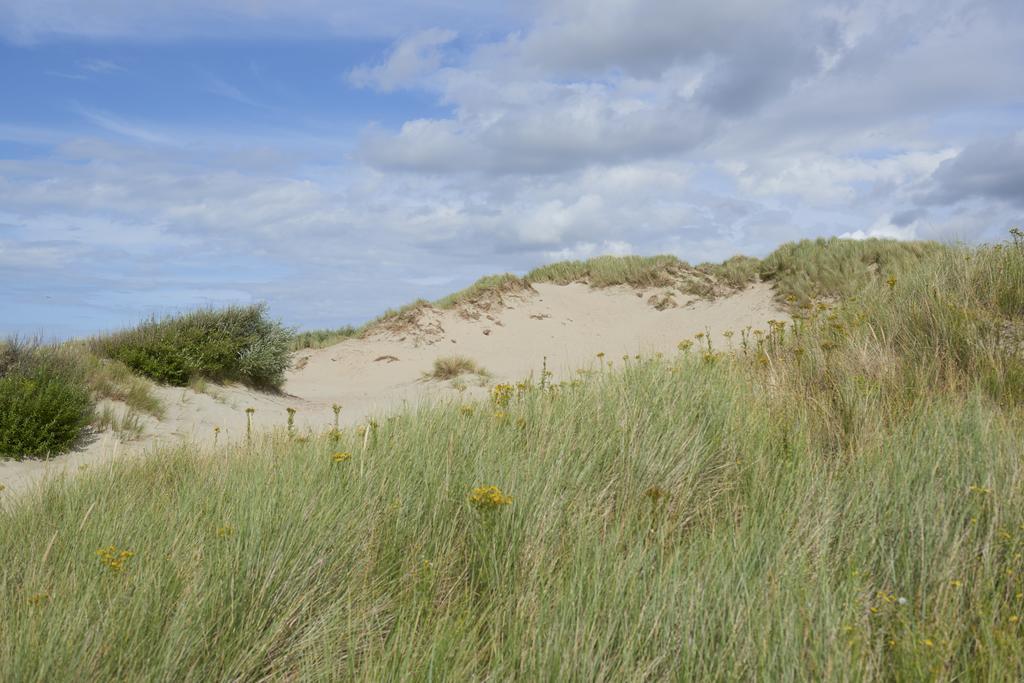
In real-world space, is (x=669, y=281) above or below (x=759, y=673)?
above

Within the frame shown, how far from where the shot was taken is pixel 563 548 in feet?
9.93

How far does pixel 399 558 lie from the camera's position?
302 centimetres

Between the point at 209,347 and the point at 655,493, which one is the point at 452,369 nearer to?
the point at 209,347

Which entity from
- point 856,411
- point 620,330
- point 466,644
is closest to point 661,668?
point 466,644

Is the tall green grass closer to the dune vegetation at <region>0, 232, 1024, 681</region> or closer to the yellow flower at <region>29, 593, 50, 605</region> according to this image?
the dune vegetation at <region>0, 232, 1024, 681</region>

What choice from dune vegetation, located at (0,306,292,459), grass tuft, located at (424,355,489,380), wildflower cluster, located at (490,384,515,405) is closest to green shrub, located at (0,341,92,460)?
dune vegetation, located at (0,306,292,459)

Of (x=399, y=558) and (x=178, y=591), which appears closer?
(x=178, y=591)

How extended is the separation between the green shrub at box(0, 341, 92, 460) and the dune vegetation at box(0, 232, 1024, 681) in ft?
10.8

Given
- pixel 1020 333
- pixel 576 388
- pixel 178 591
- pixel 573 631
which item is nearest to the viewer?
pixel 573 631

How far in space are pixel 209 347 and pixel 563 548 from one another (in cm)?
952

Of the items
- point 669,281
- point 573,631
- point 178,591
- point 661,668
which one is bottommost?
point 661,668

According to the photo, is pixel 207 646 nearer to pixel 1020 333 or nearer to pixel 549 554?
pixel 549 554

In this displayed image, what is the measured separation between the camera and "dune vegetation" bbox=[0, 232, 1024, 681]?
2.21 metres

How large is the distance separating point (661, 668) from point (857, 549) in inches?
45.2
